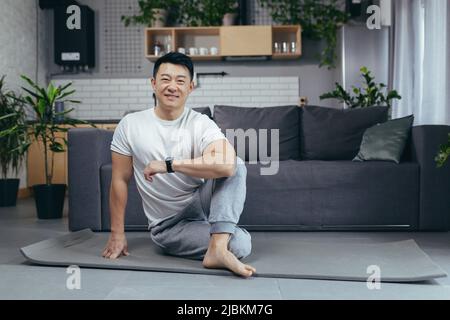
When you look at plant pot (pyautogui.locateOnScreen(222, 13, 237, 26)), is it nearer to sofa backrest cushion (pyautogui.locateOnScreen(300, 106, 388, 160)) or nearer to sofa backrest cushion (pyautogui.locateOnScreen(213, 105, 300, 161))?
sofa backrest cushion (pyautogui.locateOnScreen(213, 105, 300, 161))

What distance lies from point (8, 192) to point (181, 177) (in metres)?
3.10

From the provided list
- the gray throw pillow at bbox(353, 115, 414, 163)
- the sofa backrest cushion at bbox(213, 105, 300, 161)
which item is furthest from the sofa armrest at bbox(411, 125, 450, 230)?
the sofa backrest cushion at bbox(213, 105, 300, 161)

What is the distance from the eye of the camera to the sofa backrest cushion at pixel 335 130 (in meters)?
3.70

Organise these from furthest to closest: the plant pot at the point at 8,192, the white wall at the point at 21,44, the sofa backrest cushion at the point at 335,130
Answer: the white wall at the point at 21,44 < the plant pot at the point at 8,192 < the sofa backrest cushion at the point at 335,130

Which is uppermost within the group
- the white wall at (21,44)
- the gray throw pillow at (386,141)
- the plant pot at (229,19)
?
the plant pot at (229,19)

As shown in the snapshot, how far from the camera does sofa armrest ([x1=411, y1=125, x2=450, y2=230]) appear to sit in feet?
10.2

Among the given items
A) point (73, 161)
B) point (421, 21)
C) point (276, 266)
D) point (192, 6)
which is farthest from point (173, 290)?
point (192, 6)

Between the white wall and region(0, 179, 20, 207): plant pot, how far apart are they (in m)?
0.78

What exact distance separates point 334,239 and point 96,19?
4700mm

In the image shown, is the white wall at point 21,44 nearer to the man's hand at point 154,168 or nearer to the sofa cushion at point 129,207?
the sofa cushion at point 129,207

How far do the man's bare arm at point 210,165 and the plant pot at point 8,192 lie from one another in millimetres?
3271

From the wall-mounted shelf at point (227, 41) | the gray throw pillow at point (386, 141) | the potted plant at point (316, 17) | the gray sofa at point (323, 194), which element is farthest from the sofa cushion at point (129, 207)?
the potted plant at point (316, 17)

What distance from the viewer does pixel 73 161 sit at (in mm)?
3189

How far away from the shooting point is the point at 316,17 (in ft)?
20.2
